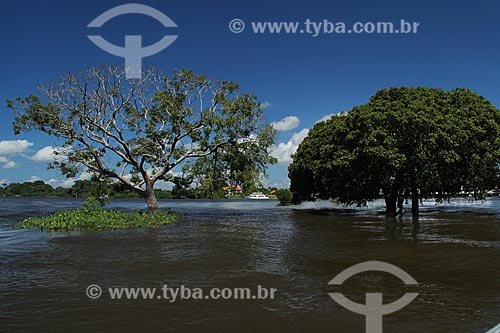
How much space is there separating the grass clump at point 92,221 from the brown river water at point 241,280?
336cm

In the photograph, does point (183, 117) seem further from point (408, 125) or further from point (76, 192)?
point (408, 125)

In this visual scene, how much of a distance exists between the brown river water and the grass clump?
336 cm

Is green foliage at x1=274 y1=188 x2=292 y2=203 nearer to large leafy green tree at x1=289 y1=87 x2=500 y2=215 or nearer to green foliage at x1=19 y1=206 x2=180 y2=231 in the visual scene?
large leafy green tree at x1=289 y1=87 x2=500 y2=215

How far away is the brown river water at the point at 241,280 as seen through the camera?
21.1ft

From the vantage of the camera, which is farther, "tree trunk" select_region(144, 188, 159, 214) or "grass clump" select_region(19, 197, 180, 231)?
"tree trunk" select_region(144, 188, 159, 214)

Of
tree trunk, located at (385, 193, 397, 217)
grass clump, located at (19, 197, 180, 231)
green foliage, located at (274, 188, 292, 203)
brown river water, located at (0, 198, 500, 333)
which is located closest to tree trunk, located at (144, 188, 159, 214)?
grass clump, located at (19, 197, 180, 231)

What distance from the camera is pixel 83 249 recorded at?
45.1 feet

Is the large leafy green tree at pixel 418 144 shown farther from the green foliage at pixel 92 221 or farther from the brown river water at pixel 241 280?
the green foliage at pixel 92 221

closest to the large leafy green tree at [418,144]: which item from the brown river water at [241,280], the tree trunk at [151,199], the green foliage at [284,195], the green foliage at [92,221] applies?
the brown river water at [241,280]

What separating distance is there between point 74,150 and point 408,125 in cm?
2296

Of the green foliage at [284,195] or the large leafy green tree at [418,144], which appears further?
the green foliage at [284,195]

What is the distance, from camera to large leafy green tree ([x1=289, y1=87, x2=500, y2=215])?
937 inches

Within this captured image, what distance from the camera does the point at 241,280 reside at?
366 inches

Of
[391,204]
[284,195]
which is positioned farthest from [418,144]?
[284,195]
